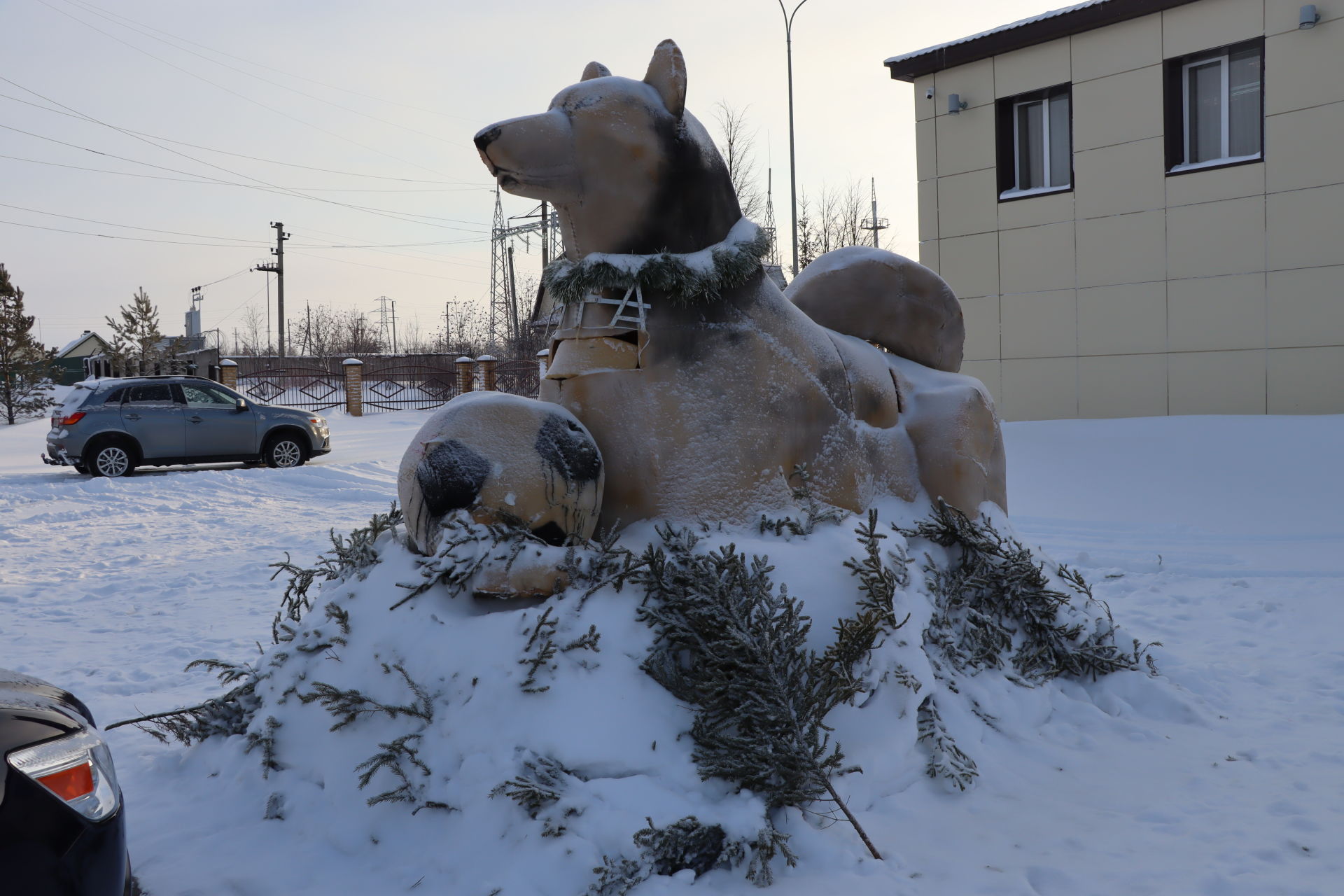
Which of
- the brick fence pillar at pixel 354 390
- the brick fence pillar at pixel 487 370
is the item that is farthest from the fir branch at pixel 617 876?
the brick fence pillar at pixel 354 390

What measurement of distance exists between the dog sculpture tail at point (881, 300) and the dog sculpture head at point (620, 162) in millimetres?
1109

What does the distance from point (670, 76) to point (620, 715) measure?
1980 mm

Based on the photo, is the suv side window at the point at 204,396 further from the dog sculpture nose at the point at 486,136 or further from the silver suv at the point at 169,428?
the dog sculpture nose at the point at 486,136

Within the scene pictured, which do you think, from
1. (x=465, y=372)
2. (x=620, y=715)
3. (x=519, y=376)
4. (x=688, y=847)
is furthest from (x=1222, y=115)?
(x=519, y=376)

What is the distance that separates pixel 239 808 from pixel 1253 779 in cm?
316

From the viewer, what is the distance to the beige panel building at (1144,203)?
34.0ft

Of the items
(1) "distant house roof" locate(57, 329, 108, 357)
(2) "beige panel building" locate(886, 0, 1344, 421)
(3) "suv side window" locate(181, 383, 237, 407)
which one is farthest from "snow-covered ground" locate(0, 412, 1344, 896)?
(1) "distant house roof" locate(57, 329, 108, 357)

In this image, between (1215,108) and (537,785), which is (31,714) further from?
(1215,108)

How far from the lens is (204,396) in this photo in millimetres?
14078

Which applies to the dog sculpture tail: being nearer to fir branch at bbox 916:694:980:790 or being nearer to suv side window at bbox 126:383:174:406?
fir branch at bbox 916:694:980:790

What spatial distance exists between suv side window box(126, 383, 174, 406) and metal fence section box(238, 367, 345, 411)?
544 inches

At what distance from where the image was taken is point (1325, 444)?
9406mm

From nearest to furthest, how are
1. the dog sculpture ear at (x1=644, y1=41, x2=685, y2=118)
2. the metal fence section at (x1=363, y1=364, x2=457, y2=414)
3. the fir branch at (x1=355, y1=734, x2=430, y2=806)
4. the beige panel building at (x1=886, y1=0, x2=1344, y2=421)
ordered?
the fir branch at (x1=355, y1=734, x2=430, y2=806)
the dog sculpture ear at (x1=644, y1=41, x2=685, y2=118)
the beige panel building at (x1=886, y1=0, x2=1344, y2=421)
the metal fence section at (x1=363, y1=364, x2=457, y2=414)

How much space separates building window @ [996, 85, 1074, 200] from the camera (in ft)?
40.3
